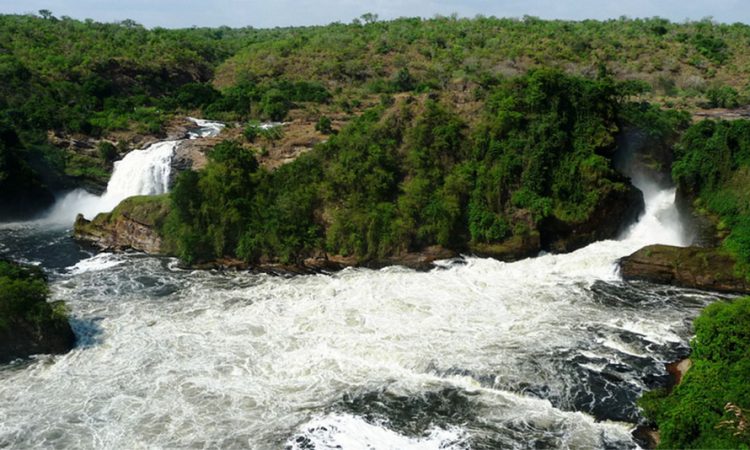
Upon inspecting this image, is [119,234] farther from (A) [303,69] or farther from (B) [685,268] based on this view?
(A) [303,69]

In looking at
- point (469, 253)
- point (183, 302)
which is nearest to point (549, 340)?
point (469, 253)

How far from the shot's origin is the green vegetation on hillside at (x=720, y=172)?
32094 mm

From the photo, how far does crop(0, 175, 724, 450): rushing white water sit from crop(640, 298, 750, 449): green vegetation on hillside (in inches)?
66.3

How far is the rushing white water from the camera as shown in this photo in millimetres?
19203

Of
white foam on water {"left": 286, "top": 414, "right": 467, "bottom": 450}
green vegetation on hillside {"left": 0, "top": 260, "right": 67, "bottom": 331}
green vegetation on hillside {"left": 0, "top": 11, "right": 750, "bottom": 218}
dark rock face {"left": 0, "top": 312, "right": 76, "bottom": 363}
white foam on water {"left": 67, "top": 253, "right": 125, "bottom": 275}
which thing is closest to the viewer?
white foam on water {"left": 286, "top": 414, "right": 467, "bottom": 450}

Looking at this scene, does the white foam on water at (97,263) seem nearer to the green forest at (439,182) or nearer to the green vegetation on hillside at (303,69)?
the green forest at (439,182)

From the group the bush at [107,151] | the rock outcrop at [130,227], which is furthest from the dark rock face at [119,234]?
the bush at [107,151]

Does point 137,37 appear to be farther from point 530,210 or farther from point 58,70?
point 530,210

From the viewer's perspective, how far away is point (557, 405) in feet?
66.1

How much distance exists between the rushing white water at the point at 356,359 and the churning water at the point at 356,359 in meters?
0.07

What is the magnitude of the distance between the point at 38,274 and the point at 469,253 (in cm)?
1952

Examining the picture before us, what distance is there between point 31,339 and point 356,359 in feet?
38.9

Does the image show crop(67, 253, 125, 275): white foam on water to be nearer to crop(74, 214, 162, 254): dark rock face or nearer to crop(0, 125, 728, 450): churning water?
crop(0, 125, 728, 450): churning water

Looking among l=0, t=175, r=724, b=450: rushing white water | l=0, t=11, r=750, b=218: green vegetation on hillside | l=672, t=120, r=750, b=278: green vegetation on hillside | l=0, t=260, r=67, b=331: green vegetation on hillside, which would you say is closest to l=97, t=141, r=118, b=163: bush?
l=0, t=11, r=750, b=218: green vegetation on hillside
